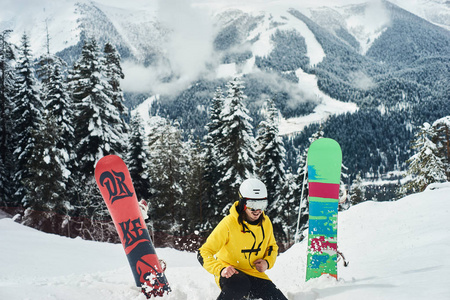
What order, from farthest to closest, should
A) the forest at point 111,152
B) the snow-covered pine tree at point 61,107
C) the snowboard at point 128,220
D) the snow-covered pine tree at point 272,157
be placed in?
the snow-covered pine tree at point 272,157
the snow-covered pine tree at point 61,107
the forest at point 111,152
the snowboard at point 128,220

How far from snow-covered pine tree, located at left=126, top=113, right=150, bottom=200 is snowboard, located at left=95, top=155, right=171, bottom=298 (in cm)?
1974

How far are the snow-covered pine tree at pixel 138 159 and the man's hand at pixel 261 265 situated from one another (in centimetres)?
2153

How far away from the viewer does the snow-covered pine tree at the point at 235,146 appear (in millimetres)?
20952

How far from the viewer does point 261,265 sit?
4.18m

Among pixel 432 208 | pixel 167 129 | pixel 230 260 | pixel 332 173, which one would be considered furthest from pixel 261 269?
pixel 167 129

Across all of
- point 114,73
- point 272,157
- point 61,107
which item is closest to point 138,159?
point 61,107

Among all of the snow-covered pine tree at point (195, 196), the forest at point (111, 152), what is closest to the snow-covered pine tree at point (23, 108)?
the forest at point (111, 152)

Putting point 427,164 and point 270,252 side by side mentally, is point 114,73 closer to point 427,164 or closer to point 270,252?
point 270,252

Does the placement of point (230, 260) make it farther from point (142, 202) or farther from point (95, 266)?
point (95, 266)

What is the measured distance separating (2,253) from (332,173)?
32.8ft

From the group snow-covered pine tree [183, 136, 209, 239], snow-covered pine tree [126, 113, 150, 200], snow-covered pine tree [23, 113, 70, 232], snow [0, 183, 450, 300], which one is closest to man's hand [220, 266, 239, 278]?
snow [0, 183, 450, 300]

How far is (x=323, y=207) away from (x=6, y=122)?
2604 cm

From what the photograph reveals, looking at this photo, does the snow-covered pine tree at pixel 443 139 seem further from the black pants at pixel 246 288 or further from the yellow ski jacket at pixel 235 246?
the black pants at pixel 246 288

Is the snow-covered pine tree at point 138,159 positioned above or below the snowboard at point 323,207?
below
